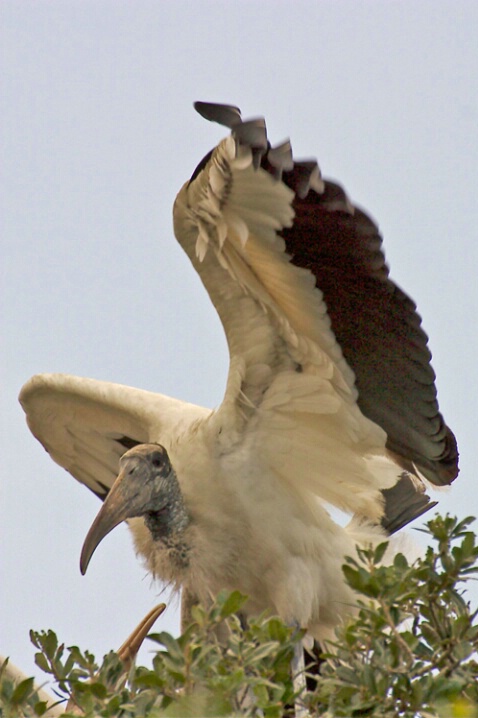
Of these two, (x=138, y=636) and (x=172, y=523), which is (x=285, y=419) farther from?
(x=138, y=636)

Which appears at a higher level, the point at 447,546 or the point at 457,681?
the point at 447,546

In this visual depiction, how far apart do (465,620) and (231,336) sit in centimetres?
160

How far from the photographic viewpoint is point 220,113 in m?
3.67

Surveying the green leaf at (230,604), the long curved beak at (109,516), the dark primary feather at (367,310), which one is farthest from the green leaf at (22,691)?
the dark primary feather at (367,310)

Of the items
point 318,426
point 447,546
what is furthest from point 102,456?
point 447,546

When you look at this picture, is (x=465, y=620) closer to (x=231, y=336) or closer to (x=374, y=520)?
(x=231, y=336)

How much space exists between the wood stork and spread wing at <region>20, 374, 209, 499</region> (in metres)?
0.06

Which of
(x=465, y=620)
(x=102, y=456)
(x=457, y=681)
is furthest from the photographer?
(x=102, y=456)

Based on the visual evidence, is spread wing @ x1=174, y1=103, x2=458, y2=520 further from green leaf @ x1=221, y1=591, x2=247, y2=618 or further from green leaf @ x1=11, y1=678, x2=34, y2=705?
green leaf @ x1=11, y1=678, x2=34, y2=705

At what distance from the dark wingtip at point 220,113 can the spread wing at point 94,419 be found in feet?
5.40

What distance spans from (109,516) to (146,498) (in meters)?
0.15

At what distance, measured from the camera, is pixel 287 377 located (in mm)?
4586

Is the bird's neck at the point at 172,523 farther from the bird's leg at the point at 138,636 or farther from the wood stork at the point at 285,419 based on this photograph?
the bird's leg at the point at 138,636

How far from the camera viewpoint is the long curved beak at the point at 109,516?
4.62 meters
